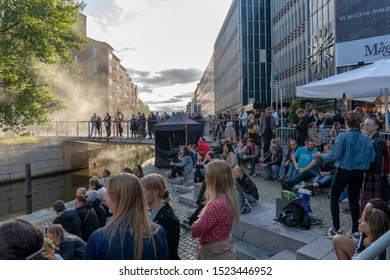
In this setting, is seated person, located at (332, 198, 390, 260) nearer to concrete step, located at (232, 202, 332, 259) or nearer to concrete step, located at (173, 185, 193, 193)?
concrete step, located at (232, 202, 332, 259)

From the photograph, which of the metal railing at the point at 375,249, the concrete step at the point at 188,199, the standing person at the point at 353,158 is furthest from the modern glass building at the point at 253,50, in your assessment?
the metal railing at the point at 375,249

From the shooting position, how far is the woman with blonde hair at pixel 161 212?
9.52ft

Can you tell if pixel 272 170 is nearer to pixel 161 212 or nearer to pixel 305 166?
pixel 305 166

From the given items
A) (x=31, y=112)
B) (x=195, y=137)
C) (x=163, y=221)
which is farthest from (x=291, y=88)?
(x=163, y=221)

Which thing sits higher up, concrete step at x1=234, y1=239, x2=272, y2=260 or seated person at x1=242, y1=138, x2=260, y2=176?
seated person at x1=242, y1=138, x2=260, y2=176

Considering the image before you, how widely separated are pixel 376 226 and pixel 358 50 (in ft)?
67.1

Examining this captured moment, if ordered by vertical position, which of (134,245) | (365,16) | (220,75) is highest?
(220,75)

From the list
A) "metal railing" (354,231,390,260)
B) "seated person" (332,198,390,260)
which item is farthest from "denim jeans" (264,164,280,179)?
"metal railing" (354,231,390,260)

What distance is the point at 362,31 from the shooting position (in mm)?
19984

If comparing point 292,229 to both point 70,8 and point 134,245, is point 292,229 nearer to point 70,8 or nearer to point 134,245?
point 134,245

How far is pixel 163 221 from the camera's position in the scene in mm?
2898

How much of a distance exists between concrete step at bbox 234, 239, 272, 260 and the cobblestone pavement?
0.81 m

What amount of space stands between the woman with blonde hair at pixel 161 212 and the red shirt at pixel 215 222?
0.64 ft

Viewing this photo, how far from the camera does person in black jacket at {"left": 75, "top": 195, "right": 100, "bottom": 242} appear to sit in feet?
18.9
